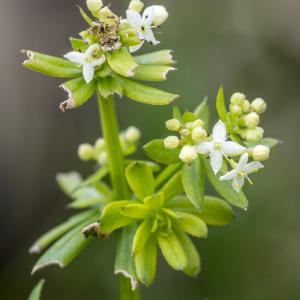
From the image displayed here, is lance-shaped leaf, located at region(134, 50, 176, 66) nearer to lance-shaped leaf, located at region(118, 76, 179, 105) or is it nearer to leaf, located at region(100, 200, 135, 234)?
lance-shaped leaf, located at region(118, 76, 179, 105)

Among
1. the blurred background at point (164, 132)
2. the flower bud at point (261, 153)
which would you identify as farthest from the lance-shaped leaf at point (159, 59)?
the blurred background at point (164, 132)

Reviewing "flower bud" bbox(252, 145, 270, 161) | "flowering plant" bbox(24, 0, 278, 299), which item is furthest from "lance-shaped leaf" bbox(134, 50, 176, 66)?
"flower bud" bbox(252, 145, 270, 161)

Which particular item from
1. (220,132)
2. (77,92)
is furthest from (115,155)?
(220,132)

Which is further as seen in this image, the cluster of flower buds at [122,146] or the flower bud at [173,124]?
the cluster of flower buds at [122,146]

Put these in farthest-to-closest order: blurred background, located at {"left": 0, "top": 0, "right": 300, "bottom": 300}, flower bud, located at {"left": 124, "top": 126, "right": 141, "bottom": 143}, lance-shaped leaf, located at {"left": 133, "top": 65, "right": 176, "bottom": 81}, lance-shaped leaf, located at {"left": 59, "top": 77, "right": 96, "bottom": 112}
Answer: blurred background, located at {"left": 0, "top": 0, "right": 300, "bottom": 300}, flower bud, located at {"left": 124, "top": 126, "right": 141, "bottom": 143}, lance-shaped leaf, located at {"left": 133, "top": 65, "right": 176, "bottom": 81}, lance-shaped leaf, located at {"left": 59, "top": 77, "right": 96, "bottom": 112}

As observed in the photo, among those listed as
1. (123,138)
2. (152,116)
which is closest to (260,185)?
(152,116)

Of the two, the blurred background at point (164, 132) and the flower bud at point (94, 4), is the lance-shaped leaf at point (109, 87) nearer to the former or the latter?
the flower bud at point (94, 4)
